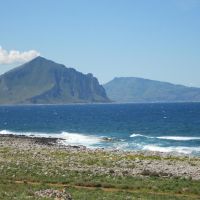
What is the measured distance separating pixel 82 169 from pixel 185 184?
1185cm

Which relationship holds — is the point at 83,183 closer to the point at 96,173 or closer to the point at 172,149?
the point at 96,173

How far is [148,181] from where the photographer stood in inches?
1629

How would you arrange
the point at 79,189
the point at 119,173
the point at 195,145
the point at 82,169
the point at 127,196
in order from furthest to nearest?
the point at 195,145, the point at 82,169, the point at 119,173, the point at 79,189, the point at 127,196

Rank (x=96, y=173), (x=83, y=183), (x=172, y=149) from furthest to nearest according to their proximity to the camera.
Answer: (x=172, y=149) → (x=96, y=173) → (x=83, y=183)

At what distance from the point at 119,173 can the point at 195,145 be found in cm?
5331

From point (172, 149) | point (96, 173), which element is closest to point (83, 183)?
point (96, 173)

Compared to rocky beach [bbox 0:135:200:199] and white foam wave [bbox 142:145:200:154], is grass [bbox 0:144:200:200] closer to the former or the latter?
rocky beach [bbox 0:135:200:199]

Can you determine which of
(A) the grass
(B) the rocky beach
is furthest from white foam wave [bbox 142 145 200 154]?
(A) the grass

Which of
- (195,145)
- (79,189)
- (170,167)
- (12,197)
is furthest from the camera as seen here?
(195,145)

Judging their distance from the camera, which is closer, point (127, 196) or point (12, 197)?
point (12, 197)

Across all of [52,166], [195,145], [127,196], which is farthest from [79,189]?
[195,145]

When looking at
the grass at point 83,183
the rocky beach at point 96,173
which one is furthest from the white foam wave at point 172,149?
the grass at point 83,183

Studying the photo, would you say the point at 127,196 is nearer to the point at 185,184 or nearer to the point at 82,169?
the point at 185,184

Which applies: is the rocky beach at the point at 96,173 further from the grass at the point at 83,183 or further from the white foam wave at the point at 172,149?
the white foam wave at the point at 172,149
